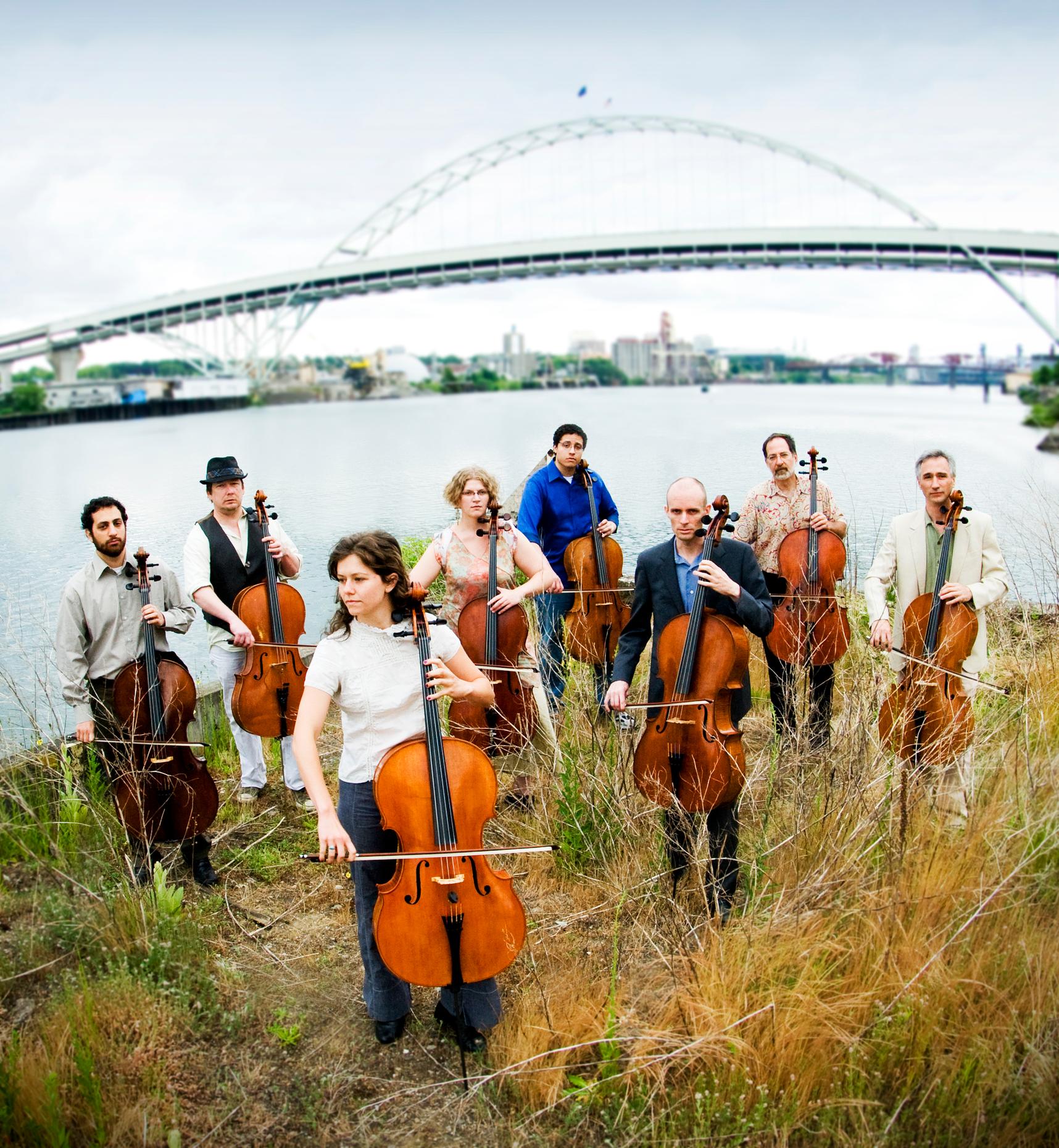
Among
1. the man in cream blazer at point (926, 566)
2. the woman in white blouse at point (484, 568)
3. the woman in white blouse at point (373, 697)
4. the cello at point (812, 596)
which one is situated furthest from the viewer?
the cello at point (812, 596)

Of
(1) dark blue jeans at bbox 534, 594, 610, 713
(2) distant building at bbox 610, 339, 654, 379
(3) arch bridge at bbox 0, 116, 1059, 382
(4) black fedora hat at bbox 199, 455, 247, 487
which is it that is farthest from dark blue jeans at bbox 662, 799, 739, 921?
(2) distant building at bbox 610, 339, 654, 379

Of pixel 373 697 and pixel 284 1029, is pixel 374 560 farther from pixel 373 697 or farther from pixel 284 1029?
pixel 284 1029

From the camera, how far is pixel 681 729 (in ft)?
11.2

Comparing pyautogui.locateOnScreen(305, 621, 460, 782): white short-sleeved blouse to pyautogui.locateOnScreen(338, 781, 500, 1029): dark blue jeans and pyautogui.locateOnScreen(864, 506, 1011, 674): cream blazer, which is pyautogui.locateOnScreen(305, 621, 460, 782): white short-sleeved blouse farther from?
pyautogui.locateOnScreen(864, 506, 1011, 674): cream blazer

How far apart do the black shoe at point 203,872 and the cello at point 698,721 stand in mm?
2028

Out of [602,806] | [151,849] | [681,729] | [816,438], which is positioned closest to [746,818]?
[602,806]

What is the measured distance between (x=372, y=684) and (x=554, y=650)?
2.33 metres

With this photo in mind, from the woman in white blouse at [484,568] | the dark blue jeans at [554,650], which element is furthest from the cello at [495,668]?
the dark blue jeans at [554,650]

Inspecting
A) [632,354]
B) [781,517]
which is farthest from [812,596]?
[632,354]

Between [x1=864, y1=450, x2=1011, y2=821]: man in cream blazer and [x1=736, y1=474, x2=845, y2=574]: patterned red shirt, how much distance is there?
2.12 ft

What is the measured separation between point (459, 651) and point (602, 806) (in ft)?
4.02

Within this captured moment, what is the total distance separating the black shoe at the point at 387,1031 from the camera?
3.15 metres

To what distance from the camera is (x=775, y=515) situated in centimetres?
508

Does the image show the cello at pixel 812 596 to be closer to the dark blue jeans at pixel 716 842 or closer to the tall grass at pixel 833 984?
the tall grass at pixel 833 984
